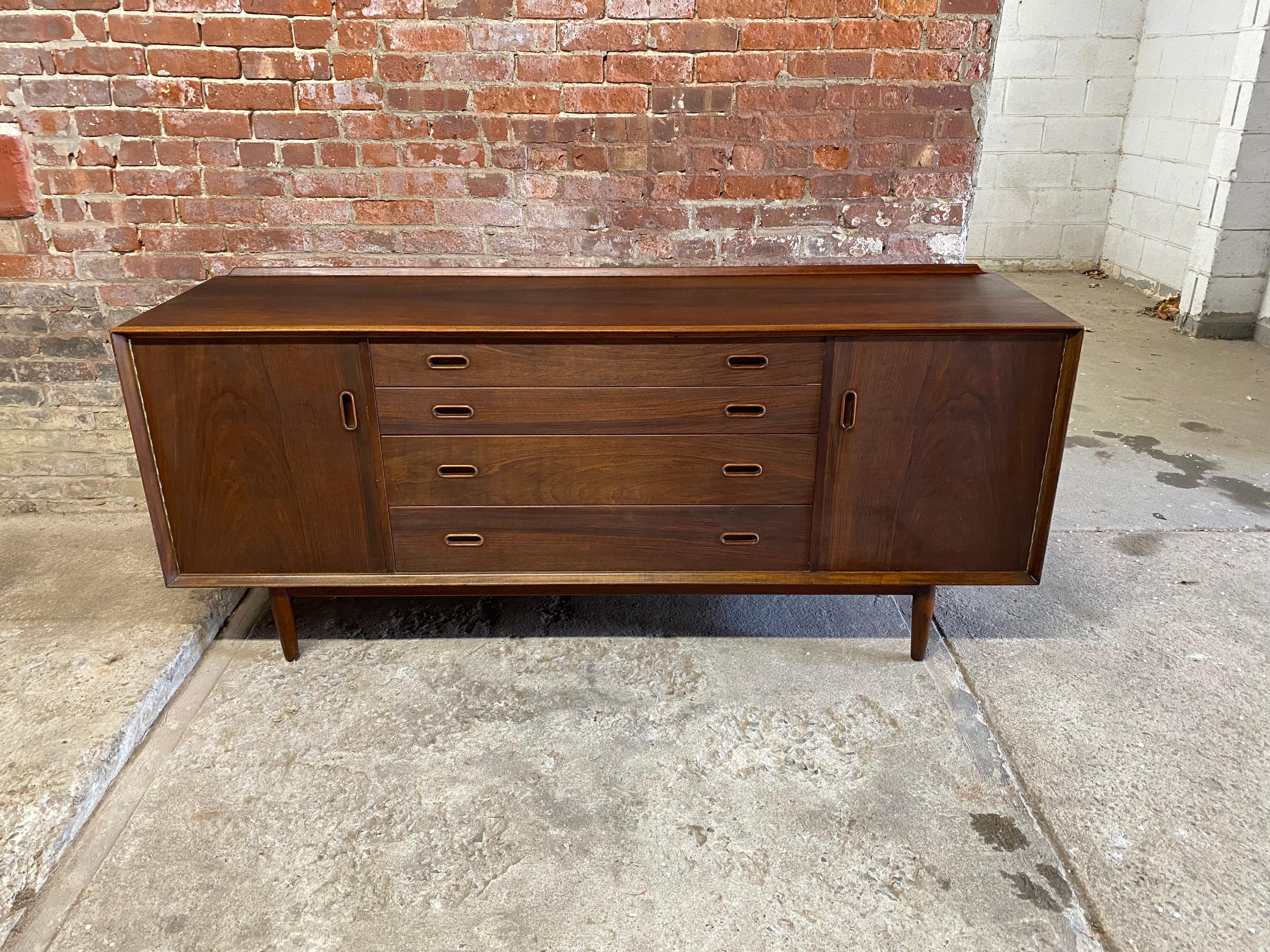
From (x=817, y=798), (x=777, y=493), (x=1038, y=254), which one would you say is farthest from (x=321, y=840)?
(x=1038, y=254)

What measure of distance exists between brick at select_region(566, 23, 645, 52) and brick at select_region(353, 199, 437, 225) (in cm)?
50

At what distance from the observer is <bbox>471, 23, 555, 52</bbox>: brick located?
2037 millimetres

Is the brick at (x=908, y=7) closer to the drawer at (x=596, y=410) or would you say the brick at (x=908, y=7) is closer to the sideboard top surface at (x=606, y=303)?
the sideboard top surface at (x=606, y=303)

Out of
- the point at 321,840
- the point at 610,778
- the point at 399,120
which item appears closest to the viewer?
the point at 321,840

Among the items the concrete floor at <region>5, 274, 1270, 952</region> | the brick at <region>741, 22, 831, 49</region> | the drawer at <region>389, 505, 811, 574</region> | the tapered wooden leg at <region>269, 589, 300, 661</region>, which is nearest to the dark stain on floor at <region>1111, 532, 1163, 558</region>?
the concrete floor at <region>5, 274, 1270, 952</region>

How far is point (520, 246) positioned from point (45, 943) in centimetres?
168

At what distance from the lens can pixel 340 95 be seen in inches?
82.4

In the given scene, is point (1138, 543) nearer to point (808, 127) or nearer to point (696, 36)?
point (808, 127)

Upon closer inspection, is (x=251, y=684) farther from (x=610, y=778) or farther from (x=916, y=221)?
(x=916, y=221)

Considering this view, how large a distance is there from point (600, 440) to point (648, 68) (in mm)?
935

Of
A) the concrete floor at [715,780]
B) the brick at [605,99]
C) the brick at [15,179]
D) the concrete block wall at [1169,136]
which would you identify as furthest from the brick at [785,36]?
the concrete block wall at [1169,136]

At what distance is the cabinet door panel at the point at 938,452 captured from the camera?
5.57 feet

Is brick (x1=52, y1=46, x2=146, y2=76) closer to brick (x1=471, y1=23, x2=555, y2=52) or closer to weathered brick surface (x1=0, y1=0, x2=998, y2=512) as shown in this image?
weathered brick surface (x1=0, y1=0, x2=998, y2=512)

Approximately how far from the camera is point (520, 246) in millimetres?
2229
